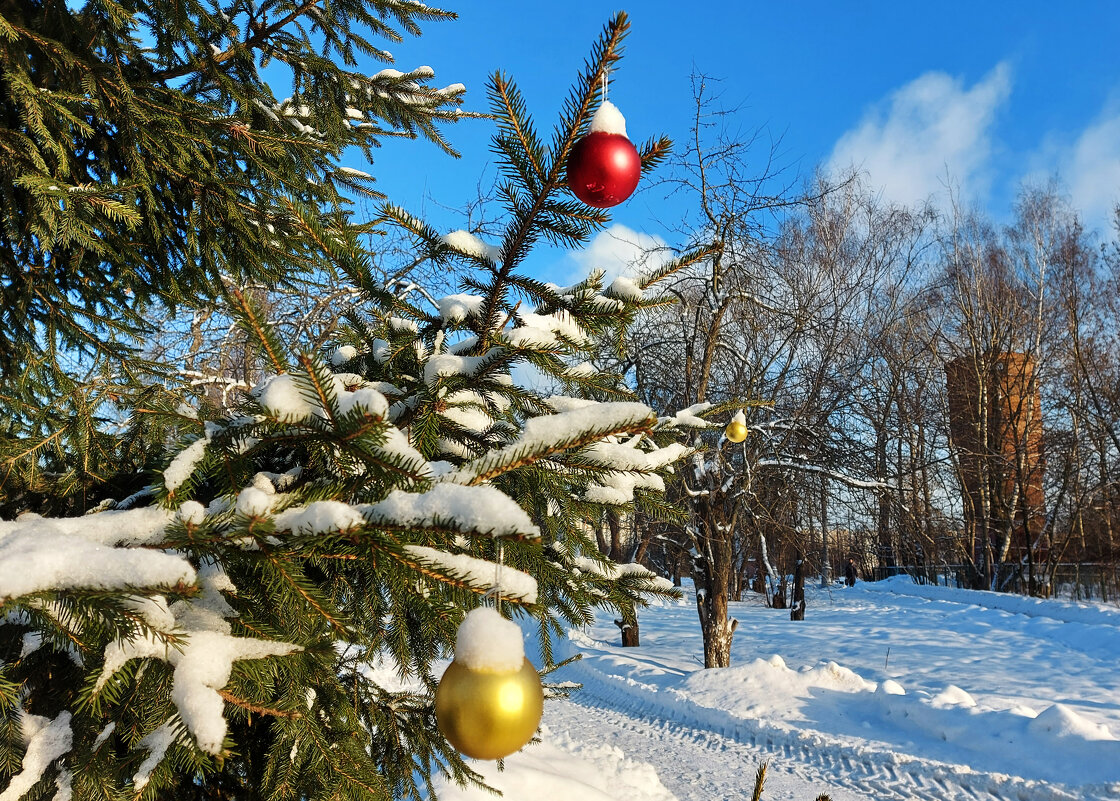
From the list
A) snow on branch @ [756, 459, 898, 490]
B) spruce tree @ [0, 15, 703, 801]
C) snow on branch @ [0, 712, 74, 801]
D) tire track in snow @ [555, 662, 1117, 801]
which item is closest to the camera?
spruce tree @ [0, 15, 703, 801]

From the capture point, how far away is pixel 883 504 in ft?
29.1

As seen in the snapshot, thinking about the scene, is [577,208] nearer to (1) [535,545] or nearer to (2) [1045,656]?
(1) [535,545]

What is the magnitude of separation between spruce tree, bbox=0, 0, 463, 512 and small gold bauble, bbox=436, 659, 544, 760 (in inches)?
58.7

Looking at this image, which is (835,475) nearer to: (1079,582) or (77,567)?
(77,567)

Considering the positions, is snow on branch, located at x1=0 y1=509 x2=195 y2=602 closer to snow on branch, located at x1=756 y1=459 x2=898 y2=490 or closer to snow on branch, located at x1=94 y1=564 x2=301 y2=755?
snow on branch, located at x1=94 y1=564 x2=301 y2=755

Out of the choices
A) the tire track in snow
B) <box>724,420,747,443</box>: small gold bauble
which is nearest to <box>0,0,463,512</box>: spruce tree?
<box>724,420,747,443</box>: small gold bauble

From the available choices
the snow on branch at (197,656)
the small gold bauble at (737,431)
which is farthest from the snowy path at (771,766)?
the snow on branch at (197,656)

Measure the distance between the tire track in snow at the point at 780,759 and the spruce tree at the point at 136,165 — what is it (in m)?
5.21

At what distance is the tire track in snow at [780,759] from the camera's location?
516 cm

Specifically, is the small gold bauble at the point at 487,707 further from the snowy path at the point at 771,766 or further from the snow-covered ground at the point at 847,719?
the snowy path at the point at 771,766

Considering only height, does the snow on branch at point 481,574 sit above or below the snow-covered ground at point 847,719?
above

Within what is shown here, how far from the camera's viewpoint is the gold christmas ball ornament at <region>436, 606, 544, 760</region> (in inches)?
40.4

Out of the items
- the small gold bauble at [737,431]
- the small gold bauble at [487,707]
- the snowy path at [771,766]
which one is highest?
the small gold bauble at [737,431]

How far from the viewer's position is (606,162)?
54.8 inches
